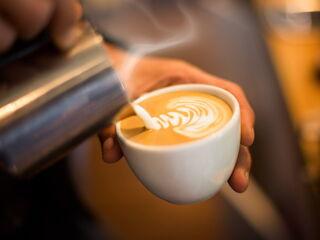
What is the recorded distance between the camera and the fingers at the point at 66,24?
0.31 meters

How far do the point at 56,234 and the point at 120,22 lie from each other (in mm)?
337

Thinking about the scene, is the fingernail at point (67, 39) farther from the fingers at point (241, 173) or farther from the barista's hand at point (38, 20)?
the fingers at point (241, 173)

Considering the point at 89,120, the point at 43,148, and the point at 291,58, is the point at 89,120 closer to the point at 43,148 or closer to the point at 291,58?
the point at 43,148

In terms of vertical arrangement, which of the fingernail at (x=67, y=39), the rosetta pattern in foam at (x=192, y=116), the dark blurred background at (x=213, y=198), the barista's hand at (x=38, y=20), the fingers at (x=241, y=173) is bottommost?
the dark blurred background at (x=213, y=198)

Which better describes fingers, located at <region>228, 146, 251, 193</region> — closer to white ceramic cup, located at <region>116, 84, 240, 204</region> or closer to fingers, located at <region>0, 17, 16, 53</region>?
white ceramic cup, located at <region>116, 84, 240, 204</region>

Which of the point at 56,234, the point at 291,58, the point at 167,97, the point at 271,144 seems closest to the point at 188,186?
the point at 167,97

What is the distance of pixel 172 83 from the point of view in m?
0.35

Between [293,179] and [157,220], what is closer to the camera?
[157,220]

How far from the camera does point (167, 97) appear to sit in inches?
13.4

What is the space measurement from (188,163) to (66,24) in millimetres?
135

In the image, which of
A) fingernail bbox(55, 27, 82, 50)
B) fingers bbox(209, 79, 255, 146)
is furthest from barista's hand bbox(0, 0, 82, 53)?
fingers bbox(209, 79, 255, 146)

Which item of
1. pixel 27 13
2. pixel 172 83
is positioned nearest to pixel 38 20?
pixel 27 13

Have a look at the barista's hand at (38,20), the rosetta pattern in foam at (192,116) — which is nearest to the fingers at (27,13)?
the barista's hand at (38,20)

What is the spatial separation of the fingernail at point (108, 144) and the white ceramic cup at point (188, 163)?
13 millimetres
